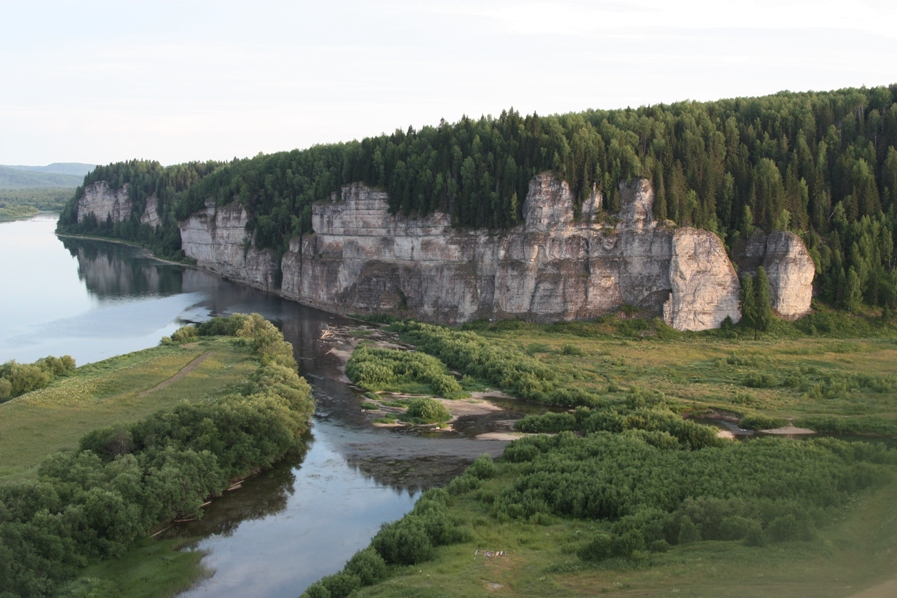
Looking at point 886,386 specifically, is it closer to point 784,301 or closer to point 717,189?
point 784,301

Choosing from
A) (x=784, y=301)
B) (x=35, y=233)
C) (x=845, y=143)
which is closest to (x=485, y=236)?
(x=784, y=301)

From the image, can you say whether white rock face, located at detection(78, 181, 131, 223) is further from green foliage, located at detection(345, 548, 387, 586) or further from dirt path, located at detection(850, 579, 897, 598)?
dirt path, located at detection(850, 579, 897, 598)

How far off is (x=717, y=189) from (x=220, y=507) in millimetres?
51561

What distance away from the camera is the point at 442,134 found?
83000 mm

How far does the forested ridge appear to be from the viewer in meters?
69.1

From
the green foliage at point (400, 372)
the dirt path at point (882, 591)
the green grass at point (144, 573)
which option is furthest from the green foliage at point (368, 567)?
the green foliage at point (400, 372)

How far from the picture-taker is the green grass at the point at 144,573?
89.1 feet

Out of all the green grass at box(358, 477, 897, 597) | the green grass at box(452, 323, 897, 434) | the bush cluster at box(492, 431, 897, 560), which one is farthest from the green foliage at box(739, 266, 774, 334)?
the green grass at box(358, 477, 897, 597)

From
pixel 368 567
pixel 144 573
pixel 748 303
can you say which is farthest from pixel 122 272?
pixel 368 567

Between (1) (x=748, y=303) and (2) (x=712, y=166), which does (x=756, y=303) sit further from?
(2) (x=712, y=166)

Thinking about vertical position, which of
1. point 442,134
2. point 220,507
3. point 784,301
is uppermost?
point 442,134

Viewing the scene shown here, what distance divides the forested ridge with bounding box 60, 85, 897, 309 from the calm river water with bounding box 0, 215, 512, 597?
17.1 metres

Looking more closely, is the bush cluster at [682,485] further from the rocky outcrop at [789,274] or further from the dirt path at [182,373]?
the rocky outcrop at [789,274]

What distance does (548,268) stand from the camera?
7050 centimetres
